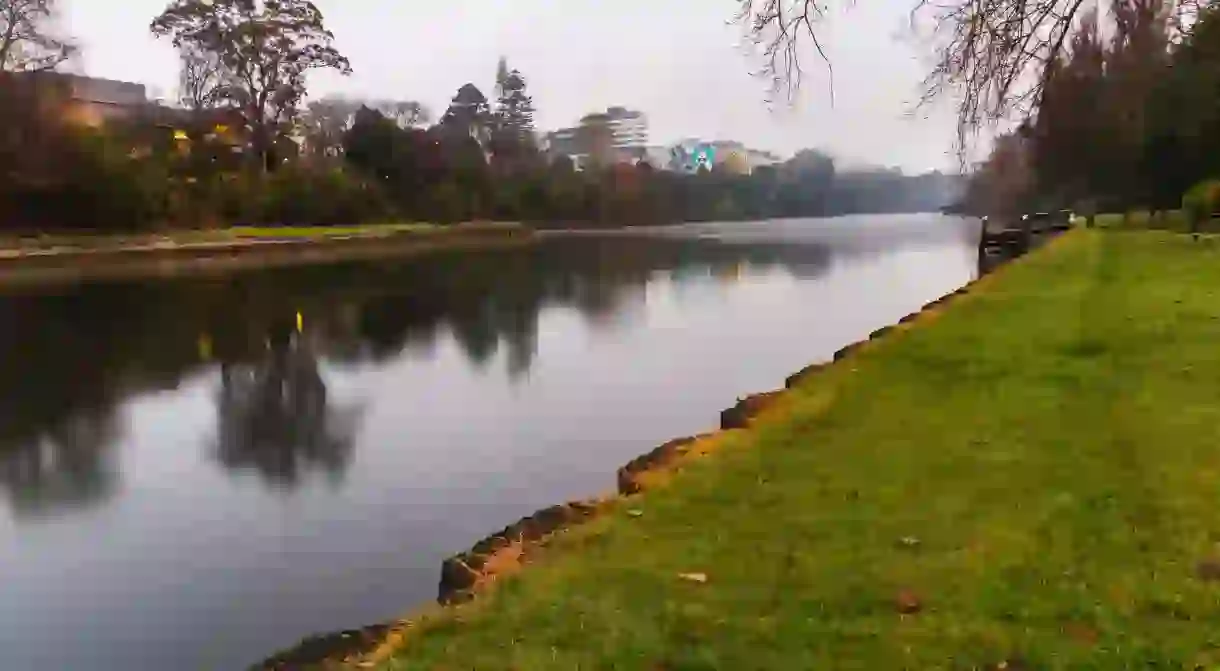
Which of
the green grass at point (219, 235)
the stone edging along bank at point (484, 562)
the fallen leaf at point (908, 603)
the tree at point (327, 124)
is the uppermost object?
the tree at point (327, 124)

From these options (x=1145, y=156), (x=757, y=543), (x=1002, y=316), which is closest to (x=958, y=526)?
(x=757, y=543)

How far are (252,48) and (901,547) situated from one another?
185ft

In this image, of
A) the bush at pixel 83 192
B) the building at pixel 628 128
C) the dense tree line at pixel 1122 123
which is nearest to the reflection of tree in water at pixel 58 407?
the dense tree line at pixel 1122 123

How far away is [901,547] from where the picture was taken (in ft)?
15.1

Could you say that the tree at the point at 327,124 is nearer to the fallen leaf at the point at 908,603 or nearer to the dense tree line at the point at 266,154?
A: the dense tree line at the point at 266,154

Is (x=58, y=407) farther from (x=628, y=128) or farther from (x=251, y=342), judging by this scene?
(x=628, y=128)

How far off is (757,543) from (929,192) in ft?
645

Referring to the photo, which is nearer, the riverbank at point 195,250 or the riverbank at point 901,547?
the riverbank at point 901,547

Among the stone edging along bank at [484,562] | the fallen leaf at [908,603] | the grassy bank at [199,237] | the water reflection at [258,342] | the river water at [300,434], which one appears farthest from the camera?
the grassy bank at [199,237]

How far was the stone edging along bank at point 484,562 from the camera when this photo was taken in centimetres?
449

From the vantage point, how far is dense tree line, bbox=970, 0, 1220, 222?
34.1 feet

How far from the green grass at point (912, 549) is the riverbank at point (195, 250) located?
28765 mm

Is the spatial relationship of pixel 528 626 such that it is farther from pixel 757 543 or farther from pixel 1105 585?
pixel 1105 585

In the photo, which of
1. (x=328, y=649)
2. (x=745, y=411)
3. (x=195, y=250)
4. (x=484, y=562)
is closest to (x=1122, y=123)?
(x=745, y=411)
